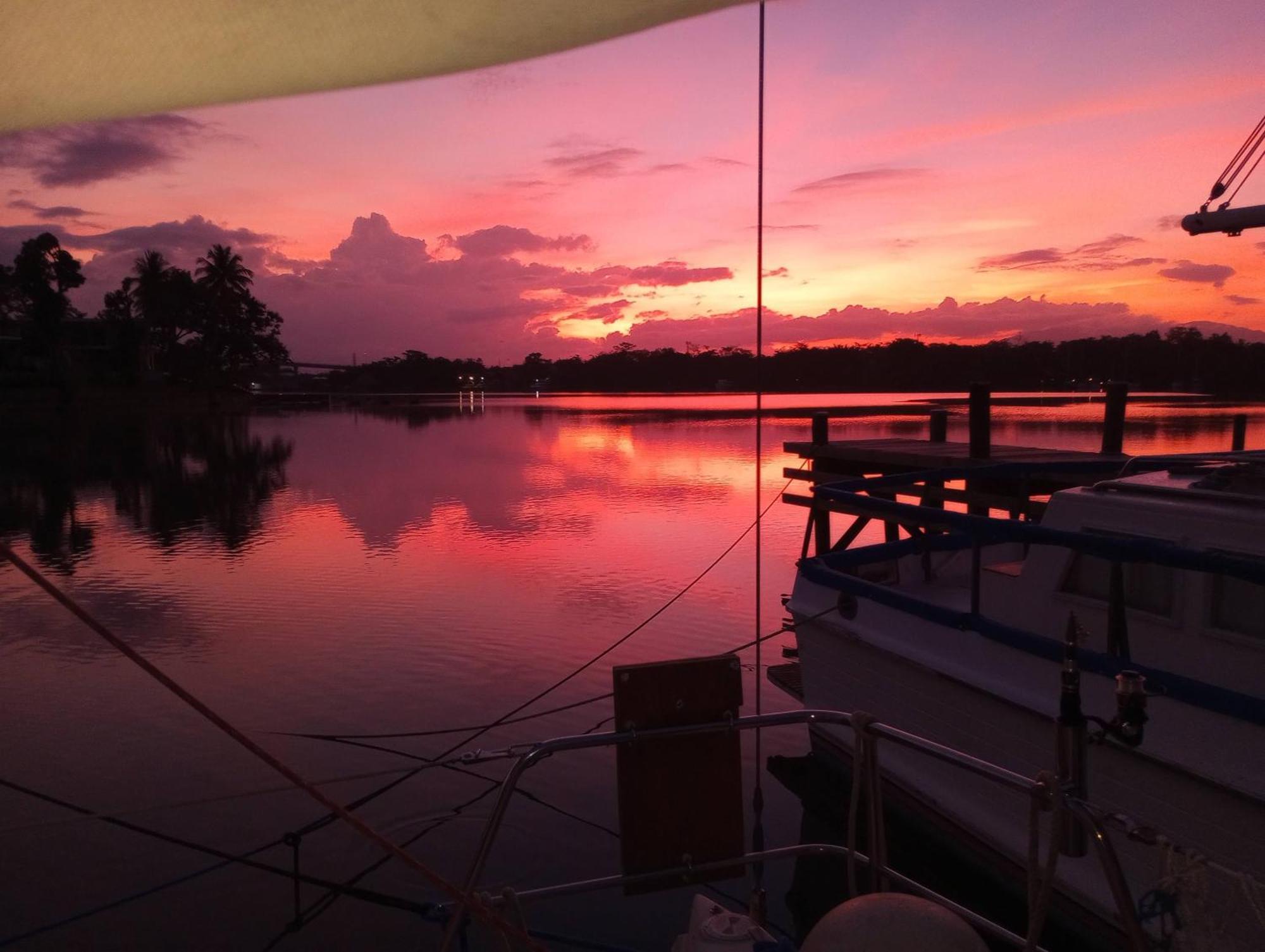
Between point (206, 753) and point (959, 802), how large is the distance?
7914mm

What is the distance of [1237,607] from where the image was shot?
5.79 m

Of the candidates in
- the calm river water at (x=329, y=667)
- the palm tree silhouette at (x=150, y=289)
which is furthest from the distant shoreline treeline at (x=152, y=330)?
the calm river water at (x=329, y=667)

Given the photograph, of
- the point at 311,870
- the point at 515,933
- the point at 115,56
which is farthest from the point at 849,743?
the point at 115,56

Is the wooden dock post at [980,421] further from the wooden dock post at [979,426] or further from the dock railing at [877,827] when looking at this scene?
the dock railing at [877,827]

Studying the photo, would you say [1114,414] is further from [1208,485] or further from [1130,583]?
[1130,583]

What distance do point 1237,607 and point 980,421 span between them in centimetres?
933

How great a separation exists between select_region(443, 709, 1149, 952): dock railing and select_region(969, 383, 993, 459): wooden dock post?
11186 mm

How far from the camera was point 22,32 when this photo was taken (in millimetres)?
2840

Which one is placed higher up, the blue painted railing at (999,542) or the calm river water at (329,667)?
the blue painted railing at (999,542)

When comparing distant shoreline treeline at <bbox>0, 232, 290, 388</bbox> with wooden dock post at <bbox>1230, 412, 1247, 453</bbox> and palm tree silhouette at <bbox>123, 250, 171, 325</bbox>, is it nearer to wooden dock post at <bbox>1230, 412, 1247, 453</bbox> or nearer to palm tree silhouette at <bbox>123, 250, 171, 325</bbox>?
palm tree silhouette at <bbox>123, 250, 171, 325</bbox>

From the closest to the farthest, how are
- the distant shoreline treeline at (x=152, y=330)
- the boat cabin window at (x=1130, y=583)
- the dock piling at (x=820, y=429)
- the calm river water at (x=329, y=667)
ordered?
the boat cabin window at (x=1130, y=583) < the calm river water at (x=329, y=667) < the dock piling at (x=820, y=429) < the distant shoreline treeline at (x=152, y=330)

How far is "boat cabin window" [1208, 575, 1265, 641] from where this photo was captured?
5695 mm

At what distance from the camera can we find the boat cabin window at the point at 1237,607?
5.70 meters

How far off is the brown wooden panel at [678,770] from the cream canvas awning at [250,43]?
99.9 inches
